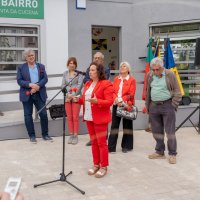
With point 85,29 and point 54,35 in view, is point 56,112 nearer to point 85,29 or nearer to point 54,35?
point 54,35

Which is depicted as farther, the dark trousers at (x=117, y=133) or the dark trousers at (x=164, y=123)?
the dark trousers at (x=117, y=133)

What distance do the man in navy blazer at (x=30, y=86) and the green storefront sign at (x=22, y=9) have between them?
111 inches

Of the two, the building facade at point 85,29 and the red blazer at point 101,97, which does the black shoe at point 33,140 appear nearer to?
the building facade at point 85,29

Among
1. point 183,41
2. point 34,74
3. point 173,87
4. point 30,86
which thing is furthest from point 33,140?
point 183,41

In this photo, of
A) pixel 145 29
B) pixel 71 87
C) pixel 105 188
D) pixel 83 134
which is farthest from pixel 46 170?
pixel 145 29

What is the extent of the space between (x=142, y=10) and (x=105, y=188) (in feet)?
24.5

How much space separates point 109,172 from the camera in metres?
5.57

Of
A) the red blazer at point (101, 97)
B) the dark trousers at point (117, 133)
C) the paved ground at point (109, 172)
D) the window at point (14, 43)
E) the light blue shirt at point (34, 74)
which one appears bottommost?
the paved ground at point (109, 172)

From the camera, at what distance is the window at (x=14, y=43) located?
972 cm

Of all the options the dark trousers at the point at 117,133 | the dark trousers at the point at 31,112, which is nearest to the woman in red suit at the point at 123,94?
the dark trousers at the point at 117,133

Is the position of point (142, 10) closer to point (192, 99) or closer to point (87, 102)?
point (192, 99)

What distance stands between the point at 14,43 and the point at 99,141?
556 cm

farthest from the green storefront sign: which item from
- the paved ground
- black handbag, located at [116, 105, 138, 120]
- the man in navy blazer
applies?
black handbag, located at [116, 105, 138, 120]

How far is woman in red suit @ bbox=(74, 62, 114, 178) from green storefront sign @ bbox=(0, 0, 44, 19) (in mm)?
4937
